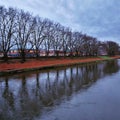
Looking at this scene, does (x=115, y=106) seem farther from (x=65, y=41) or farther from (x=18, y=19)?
(x=65, y=41)

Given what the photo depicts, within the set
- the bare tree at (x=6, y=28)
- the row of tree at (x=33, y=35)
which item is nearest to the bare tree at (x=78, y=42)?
the row of tree at (x=33, y=35)

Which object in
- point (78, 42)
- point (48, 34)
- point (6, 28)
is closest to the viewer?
point (6, 28)

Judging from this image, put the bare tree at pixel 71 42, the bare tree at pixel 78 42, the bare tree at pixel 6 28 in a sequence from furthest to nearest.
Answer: the bare tree at pixel 78 42 → the bare tree at pixel 71 42 → the bare tree at pixel 6 28

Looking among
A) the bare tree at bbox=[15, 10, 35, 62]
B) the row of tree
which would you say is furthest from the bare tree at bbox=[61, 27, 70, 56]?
the bare tree at bbox=[15, 10, 35, 62]

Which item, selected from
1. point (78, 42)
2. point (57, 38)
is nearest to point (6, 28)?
point (57, 38)

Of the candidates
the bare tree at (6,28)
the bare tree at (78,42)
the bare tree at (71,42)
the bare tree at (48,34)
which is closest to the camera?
the bare tree at (6,28)

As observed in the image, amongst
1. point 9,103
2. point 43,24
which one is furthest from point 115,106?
point 43,24

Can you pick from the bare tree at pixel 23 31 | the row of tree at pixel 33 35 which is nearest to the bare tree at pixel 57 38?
the row of tree at pixel 33 35

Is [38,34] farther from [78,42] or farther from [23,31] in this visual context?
[78,42]

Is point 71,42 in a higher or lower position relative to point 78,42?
lower

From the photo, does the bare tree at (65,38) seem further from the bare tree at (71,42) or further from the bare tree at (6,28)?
the bare tree at (6,28)

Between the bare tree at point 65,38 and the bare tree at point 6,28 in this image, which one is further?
the bare tree at point 65,38

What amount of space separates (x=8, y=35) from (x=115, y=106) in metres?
34.5

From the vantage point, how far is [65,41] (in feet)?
243
